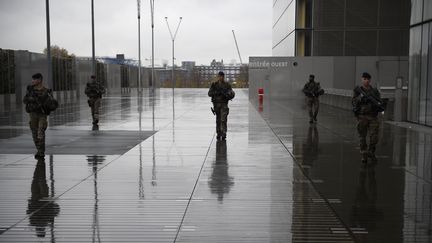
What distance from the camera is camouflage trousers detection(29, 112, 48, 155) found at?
1120 centimetres

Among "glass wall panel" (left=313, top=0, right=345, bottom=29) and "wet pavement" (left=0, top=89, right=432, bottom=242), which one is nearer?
"wet pavement" (left=0, top=89, right=432, bottom=242)

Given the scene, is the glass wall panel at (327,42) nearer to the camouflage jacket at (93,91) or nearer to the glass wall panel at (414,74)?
the glass wall panel at (414,74)

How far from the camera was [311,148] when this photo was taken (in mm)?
13062

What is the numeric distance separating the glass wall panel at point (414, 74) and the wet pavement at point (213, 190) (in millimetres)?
4677

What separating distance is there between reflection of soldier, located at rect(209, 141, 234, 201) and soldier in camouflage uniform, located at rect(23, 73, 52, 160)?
145 inches

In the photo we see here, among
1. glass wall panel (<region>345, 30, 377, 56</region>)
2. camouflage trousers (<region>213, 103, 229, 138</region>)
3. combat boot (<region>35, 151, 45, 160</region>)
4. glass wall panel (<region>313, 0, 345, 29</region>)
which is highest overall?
glass wall panel (<region>313, 0, 345, 29</region>)

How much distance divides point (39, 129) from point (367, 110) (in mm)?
6740

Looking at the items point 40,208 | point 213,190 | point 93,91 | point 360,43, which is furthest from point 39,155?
point 360,43

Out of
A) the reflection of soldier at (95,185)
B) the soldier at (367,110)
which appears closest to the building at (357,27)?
the soldier at (367,110)

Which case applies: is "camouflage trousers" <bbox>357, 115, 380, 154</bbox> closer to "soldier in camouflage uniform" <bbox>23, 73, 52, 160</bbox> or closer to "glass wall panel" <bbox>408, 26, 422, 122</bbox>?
"soldier in camouflage uniform" <bbox>23, 73, 52, 160</bbox>

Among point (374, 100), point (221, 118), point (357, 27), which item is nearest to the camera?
point (374, 100)

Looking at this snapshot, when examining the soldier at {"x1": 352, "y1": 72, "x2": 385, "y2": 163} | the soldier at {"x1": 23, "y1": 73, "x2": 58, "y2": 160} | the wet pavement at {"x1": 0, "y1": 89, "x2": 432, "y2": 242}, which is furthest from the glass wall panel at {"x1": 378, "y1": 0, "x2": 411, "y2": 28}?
the soldier at {"x1": 23, "y1": 73, "x2": 58, "y2": 160}

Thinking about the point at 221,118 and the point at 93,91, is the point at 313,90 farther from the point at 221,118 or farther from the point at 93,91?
the point at 93,91

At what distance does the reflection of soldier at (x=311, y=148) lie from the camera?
11254 mm
